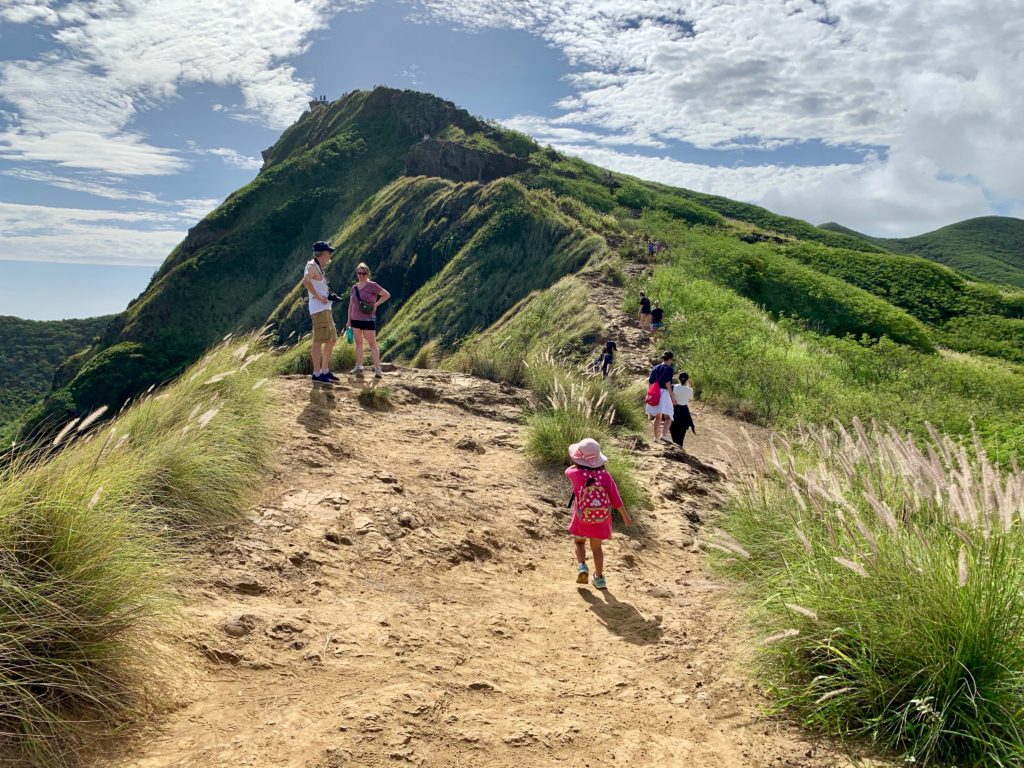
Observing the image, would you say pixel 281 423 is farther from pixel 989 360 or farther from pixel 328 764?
pixel 989 360

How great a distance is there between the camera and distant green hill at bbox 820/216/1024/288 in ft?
401

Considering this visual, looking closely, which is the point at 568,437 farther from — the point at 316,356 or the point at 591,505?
the point at 316,356

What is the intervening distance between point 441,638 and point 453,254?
41398 millimetres

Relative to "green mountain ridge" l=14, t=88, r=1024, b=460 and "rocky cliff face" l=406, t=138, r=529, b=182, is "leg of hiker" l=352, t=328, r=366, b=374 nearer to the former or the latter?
"green mountain ridge" l=14, t=88, r=1024, b=460

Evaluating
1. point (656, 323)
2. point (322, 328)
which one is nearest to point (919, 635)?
point (322, 328)

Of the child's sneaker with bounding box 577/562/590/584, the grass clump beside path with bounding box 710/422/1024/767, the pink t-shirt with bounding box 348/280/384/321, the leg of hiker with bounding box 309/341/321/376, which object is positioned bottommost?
the child's sneaker with bounding box 577/562/590/584

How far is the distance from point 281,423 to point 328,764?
15.9ft

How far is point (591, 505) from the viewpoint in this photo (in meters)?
5.26

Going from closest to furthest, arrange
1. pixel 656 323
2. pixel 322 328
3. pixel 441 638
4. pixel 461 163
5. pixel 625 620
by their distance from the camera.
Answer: pixel 441 638 → pixel 625 620 → pixel 322 328 → pixel 656 323 → pixel 461 163

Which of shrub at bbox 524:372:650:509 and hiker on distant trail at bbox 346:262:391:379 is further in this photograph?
hiker on distant trail at bbox 346:262:391:379

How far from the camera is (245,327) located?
68500 mm

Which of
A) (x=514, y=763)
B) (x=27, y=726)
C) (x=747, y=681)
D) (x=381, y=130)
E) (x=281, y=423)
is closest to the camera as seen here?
(x=27, y=726)

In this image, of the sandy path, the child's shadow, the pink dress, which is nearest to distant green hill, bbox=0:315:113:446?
the sandy path

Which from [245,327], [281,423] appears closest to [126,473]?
[281,423]
